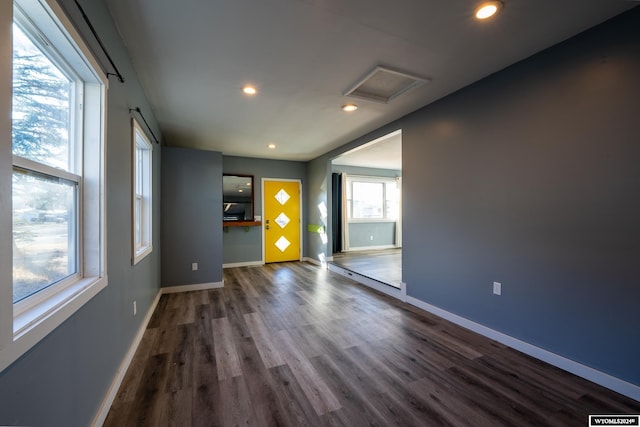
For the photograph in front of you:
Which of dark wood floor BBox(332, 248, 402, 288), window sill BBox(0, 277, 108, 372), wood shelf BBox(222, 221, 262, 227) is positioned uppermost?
wood shelf BBox(222, 221, 262, 227)

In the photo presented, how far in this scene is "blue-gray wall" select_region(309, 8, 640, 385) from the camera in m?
1.78

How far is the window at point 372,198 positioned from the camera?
25.0ft

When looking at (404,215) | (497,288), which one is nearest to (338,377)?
(497,288)

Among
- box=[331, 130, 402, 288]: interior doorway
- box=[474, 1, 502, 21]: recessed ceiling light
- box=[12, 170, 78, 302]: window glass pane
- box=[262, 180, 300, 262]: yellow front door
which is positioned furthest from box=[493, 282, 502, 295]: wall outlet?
box=[262, 180, 300, 262]: yellow front door

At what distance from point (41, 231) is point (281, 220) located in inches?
210

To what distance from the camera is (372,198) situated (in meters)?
7.90

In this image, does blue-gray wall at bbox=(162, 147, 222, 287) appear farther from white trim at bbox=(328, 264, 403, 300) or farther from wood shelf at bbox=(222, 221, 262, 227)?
white trim at bbox=(328, 264, 403, 300)

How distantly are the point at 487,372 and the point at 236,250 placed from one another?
510cm

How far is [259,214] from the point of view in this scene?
6223 mm

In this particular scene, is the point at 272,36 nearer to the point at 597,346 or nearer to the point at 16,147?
the point at 16,147

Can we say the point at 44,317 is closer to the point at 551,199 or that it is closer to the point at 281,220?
the point at 551,199

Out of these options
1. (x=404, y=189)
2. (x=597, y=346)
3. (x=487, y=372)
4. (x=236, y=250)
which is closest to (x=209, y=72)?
(x=404, y=189)

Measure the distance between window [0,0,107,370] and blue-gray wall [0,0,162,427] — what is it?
0.10 m

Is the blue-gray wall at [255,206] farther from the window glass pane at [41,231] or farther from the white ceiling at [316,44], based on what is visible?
the window glass pane at [41,231]
